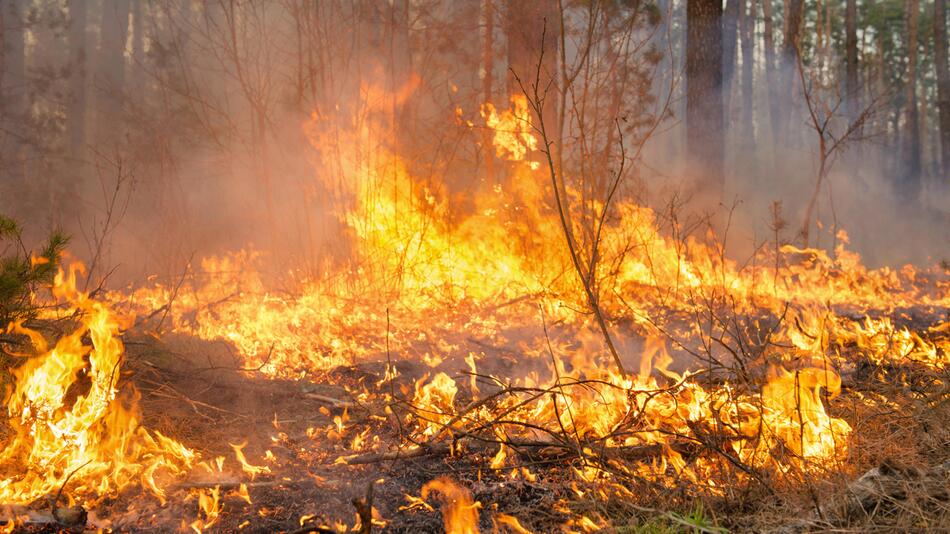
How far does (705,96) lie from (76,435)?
8.27 m

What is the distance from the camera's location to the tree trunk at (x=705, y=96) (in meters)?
8.55

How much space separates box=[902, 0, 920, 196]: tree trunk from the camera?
1955 cm

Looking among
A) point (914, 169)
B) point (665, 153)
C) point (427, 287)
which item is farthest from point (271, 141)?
point (665, 153)

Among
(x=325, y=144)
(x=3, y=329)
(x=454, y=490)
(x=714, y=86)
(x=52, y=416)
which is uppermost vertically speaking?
(x=714, y=86)

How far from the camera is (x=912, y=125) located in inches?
786

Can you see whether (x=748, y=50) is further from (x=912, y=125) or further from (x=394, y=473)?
(x=394, y=473)

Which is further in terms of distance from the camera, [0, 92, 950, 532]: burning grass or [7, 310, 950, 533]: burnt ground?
[0, 92, 950, 532]: burning grass

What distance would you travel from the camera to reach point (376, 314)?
6277 mm

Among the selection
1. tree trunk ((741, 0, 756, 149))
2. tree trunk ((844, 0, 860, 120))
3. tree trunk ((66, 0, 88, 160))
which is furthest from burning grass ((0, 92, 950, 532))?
tree trunk ((741, 0, 756, 149))

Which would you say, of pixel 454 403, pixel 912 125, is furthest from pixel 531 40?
pixel 912 125

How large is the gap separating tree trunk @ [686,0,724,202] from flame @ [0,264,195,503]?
7.56 metres

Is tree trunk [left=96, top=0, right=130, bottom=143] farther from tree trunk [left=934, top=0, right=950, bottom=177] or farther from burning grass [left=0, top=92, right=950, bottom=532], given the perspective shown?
tree trunk [left=934, top=0, right=950, bottom=177]

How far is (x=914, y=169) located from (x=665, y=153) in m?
12.0

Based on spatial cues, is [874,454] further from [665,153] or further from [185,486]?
[665,153]
